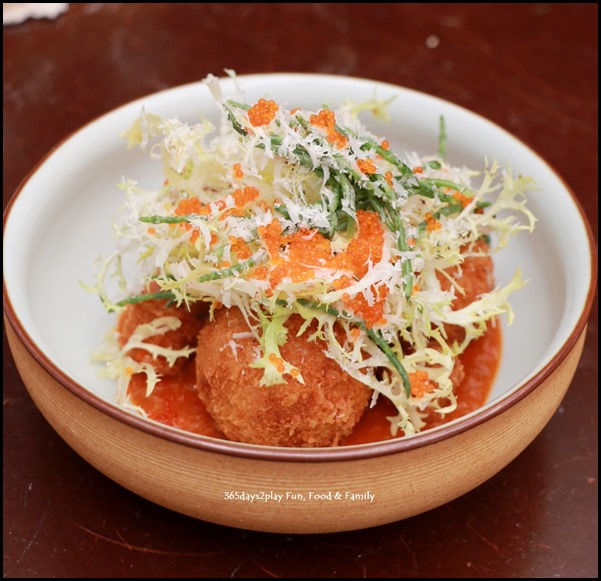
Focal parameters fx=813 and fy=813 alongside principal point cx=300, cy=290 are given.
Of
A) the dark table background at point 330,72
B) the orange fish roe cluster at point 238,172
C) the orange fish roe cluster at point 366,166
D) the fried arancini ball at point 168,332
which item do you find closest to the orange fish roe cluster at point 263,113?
the orange fish roe cluster at point 238,172

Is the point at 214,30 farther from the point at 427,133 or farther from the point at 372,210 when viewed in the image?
the point at 372,210

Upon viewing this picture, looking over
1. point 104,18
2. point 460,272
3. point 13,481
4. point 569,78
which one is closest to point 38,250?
point 13,481

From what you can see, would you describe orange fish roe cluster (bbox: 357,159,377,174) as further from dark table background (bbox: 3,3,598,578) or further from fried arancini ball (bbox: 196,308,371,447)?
dark table background (bbox: 3,3,598,578)

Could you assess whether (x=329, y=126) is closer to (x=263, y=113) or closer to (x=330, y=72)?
(x=263, y=113)

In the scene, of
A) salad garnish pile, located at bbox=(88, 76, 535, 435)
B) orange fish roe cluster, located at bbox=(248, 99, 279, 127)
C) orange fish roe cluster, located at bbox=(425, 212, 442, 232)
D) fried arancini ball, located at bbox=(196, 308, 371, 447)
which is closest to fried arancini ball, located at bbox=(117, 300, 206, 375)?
salad garnish pile, located at bbox=(88, 76, 535, 435)

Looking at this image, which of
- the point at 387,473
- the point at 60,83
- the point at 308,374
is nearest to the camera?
the point at 387,473

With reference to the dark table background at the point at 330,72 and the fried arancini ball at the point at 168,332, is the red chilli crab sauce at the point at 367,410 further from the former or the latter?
the dark table background at the point at 330,72

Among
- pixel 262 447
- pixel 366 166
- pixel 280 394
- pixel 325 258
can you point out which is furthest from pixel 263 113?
pixel 262 447
